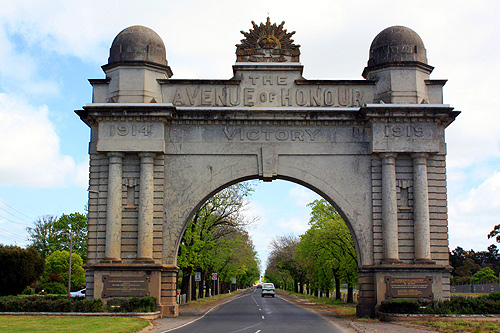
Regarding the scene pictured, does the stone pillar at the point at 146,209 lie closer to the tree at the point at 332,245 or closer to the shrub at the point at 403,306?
the shrub at the point at 403,306

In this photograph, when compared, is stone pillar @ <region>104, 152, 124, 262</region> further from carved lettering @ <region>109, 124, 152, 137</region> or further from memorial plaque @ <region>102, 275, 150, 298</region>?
carved lettering @ <region>109, 124, 152, 137</region>

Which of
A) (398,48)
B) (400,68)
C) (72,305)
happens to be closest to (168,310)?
(72,305)

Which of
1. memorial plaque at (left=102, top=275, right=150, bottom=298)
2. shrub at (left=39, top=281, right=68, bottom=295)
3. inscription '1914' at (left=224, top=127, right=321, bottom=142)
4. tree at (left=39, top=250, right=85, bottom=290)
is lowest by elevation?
shrub at (left=39, top=281, right=68, bottom=295)

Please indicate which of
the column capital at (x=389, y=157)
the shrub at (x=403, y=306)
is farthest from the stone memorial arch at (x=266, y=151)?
the shrub at (x=403, y=306)

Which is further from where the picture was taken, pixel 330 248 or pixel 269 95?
pixel 330 248

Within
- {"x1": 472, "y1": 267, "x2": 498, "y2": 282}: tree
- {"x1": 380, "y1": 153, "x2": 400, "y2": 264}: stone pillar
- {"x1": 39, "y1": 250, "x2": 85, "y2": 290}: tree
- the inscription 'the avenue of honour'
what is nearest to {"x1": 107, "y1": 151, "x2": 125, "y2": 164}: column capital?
the inscription 'the avenue of honour'

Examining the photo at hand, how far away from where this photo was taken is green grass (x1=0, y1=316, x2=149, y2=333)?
52.5 feet

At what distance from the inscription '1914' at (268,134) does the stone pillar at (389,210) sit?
339 centimetres

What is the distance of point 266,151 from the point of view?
24.7 m

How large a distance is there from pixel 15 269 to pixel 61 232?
52381mm

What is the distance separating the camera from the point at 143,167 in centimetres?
2406

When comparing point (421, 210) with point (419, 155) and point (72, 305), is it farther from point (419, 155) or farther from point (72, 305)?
point (72, 305)

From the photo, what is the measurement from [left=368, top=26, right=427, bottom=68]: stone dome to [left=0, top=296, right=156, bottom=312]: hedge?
1469cm

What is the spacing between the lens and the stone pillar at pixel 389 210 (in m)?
23.5
